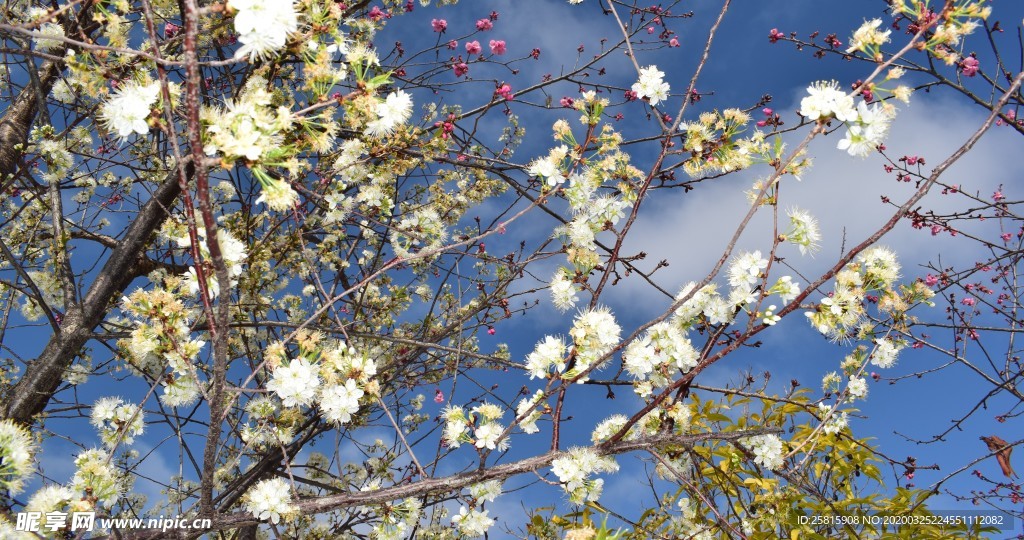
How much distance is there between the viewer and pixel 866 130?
1.99m

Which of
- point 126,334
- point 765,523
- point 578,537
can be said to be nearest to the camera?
point 578,537

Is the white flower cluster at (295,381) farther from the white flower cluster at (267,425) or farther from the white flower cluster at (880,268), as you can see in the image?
the white flower cluster at (880,268)

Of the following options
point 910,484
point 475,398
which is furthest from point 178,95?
point 910,484

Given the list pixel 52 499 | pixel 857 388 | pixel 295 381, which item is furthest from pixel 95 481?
pixel 857 388

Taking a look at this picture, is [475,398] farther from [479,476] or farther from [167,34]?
[167,34]

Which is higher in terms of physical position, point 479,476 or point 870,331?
point 870,331

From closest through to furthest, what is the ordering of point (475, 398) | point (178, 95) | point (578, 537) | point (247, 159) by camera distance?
point (247, 159)
point (578, 537)
point (178, 95)
point (475, 398)

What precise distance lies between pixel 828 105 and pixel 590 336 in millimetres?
1050

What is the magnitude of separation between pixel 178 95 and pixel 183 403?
1206 mm

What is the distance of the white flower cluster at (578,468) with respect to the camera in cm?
244

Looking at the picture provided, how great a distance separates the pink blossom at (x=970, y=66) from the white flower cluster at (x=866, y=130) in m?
1.83

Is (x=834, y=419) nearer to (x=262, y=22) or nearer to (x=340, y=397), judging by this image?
(x=340, y=397)

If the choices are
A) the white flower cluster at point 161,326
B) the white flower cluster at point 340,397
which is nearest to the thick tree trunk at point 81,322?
the white flower cluster at point 161,326

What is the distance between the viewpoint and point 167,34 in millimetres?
3607
